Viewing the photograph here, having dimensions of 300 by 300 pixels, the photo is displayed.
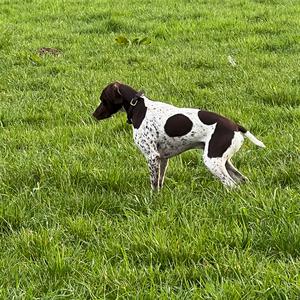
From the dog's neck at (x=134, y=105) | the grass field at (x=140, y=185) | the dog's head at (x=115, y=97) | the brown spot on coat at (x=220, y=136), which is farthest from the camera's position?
the dog's head at (x=115, y=97)

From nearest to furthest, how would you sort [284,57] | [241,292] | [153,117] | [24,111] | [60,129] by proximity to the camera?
[241,292] → [153,117] → [60,129] → [24,111] → [284,57]

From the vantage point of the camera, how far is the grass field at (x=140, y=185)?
355 centimetres

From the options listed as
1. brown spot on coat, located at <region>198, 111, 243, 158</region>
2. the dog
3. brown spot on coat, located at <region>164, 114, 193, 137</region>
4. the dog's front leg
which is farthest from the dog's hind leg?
brown spot on coat, located at <region>198, 111, 243, 158</region>

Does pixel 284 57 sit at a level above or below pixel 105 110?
below

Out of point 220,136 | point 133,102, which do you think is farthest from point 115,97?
point 220,136

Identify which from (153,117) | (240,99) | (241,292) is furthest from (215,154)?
(240,99)

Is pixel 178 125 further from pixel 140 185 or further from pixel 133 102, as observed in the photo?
pixel 140 185

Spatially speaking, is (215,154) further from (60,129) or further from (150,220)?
(60,129)

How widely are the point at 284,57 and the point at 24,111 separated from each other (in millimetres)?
Answer: 4802

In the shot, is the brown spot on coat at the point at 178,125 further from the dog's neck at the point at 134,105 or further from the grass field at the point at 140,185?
the grass field at the point at 140,185

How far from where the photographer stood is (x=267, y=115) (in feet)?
23.2

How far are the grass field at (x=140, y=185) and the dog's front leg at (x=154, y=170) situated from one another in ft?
0.42

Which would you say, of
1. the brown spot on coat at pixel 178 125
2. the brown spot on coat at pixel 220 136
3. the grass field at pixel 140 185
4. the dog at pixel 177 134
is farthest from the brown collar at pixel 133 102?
the brown spot on coat at pixel 220 136

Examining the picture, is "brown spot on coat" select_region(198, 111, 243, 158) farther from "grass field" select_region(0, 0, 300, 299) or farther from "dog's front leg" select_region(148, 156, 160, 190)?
"dog's front leg" select_region(148, 156, 160, 190)
